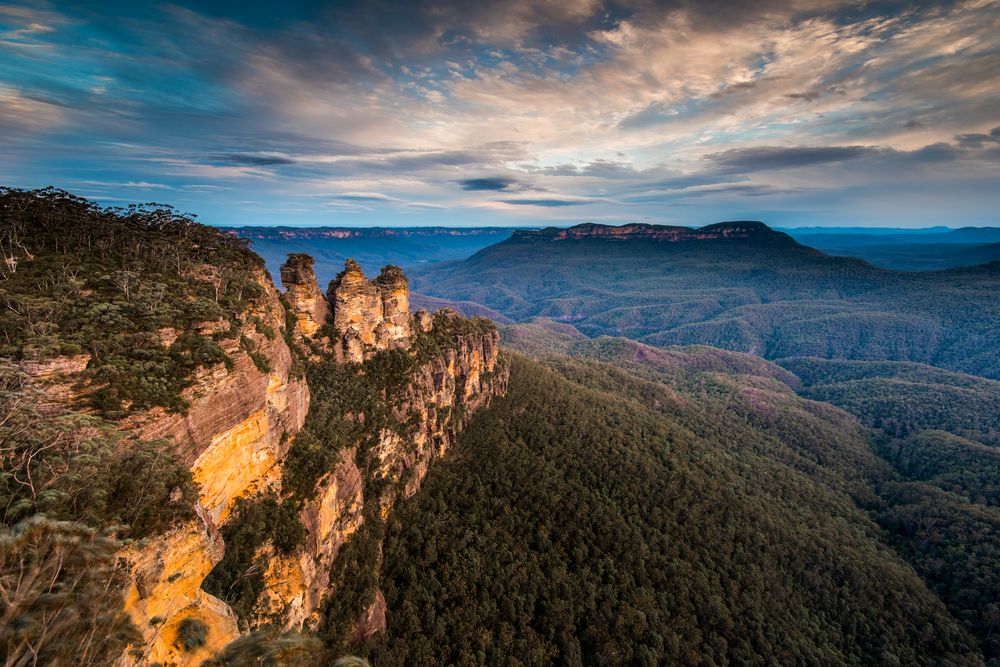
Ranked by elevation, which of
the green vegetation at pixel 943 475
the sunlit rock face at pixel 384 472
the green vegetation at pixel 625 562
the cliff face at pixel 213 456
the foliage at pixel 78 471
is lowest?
the green vegetation at pixel 943 475

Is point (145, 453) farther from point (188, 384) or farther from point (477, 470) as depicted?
point (477, 470)

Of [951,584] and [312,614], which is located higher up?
[312,614]

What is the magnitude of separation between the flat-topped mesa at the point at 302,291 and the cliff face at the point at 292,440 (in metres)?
0.12

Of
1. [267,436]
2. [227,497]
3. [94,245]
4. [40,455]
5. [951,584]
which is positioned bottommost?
[951,584]

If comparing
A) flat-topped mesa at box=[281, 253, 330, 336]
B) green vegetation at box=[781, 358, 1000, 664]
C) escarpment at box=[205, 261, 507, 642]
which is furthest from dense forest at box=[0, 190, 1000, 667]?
flat-topped mesa at box=[281, 253, 330, 336]

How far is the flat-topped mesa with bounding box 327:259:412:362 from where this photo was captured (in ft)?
159

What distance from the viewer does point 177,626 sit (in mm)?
13875

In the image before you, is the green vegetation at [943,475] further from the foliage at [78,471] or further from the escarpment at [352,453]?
the foliage at [78,471]

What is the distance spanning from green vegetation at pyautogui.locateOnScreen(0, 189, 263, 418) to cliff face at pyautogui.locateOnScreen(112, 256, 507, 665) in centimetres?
131

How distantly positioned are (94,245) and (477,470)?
4794cm

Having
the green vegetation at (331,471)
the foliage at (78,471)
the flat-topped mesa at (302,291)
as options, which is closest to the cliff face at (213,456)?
the foliage at (78,471)

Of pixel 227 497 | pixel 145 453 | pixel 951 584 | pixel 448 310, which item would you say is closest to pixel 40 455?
pixel 145 453

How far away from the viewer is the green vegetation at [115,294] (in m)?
18.2

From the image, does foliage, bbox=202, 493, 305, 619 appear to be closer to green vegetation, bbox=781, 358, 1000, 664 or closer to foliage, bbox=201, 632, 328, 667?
foliage, bbox=201, 632, 328, 667
